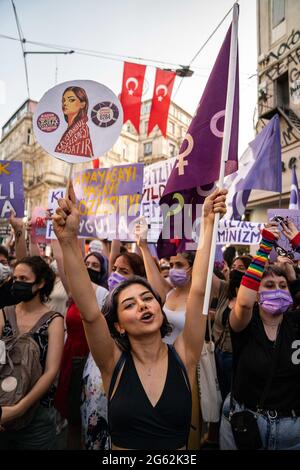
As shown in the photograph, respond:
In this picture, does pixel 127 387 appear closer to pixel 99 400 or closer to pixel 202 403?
pixel 99 400

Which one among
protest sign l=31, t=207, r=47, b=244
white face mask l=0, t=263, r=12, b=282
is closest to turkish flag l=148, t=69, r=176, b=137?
protest sign l=31, t=207, r=47, b=244

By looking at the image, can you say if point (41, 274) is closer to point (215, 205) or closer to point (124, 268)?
point (124, 268)

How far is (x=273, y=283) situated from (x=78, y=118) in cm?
182

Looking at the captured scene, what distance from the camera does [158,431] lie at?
60.1 inches

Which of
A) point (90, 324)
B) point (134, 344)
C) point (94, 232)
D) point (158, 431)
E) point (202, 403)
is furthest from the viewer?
point (94, 232)

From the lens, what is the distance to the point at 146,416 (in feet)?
5.01

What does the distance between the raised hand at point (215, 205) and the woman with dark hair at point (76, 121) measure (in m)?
0.86

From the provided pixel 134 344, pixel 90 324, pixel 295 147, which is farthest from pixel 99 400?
pixel 295 147

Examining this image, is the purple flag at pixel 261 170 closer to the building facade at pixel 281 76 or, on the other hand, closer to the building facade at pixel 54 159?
the building facade at pixel 281 76

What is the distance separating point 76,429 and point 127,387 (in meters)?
1.73

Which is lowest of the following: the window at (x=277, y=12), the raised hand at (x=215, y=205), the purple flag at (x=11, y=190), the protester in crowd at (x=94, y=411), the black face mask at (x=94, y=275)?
the protester in crowd at (x=94, y=411)

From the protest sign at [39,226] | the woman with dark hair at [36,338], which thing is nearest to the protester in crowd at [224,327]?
the woman with dark hair at [36,338]

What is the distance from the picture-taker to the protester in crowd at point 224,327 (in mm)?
3025

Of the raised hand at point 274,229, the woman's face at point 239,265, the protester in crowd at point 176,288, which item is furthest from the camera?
the woman's face at point 239,265
